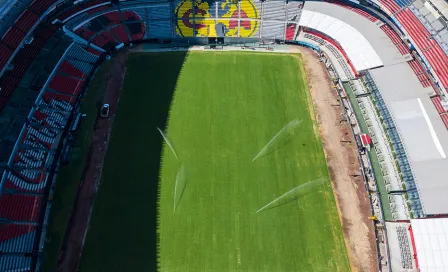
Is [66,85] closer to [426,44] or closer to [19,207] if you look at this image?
[19,207]

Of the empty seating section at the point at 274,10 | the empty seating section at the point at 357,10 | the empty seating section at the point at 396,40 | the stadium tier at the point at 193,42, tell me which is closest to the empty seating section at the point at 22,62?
the stadium tier at the point at 193,42

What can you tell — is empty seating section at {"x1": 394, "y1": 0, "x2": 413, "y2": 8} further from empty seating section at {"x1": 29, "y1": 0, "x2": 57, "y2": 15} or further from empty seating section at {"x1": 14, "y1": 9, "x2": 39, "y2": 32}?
empty seating section at {"x1": 14, "y1": 9, "x2": 39, "y2": 32}

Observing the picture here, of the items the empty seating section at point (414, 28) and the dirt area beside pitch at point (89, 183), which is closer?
the dirt area beside pitch at point (89, 183)

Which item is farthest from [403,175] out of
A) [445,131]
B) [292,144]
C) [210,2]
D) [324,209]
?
[210,2]

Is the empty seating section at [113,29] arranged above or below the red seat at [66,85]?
above

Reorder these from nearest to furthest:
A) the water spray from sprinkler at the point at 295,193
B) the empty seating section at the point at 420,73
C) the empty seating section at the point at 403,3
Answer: the water spray from sprinkler at the point at 295,193 < the empty seating section at the point at 420,73 < the empty seating section at the point at 403,3

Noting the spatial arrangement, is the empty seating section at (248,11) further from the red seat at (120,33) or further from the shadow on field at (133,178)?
the red seat at (120,33)
